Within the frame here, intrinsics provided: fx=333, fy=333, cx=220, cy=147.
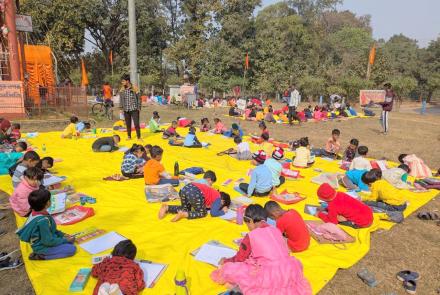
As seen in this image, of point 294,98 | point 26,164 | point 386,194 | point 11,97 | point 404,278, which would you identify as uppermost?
point 294,98

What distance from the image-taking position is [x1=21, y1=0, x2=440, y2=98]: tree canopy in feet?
101

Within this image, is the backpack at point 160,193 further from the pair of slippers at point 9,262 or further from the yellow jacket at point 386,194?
the yellow jacket at point 386,194

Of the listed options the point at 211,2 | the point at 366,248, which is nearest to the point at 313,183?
the point at 366,248

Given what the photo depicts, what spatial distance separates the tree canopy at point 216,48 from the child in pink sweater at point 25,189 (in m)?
28.3

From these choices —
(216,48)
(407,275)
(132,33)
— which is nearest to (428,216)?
(407,275)

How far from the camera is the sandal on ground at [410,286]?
148 inches

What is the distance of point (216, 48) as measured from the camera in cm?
3425

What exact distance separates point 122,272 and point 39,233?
51.6 inches

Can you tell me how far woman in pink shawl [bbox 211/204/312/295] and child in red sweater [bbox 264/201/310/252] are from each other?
23.2 inches

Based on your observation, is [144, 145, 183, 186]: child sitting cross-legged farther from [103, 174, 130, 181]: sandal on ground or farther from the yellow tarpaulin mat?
[103, 174, 130, 181]: sandal on ground

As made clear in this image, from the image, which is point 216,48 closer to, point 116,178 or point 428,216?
point 116,178

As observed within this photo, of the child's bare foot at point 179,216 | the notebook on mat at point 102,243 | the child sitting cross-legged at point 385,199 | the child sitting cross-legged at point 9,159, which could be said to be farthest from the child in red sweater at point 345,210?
the child sitting cross-legged at point 9,159

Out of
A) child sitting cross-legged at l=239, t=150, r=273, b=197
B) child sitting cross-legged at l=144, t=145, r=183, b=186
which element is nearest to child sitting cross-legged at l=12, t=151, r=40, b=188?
child sitting cross-legged at l=144, t=145, r=183, b=186

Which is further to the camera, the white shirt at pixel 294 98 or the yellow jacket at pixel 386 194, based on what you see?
the white shirt at pixel 294 98
